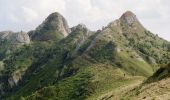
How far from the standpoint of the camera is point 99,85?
177 metres

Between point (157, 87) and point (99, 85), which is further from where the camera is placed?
point (99, 85)

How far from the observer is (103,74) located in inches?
7726

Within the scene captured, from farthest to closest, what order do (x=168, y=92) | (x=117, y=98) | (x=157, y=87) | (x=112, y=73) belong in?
(x=112, y=73), (x=117, y=98), (x=157, y=87), (x=168, y=92)

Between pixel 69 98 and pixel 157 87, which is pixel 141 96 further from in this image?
pixel 69 98

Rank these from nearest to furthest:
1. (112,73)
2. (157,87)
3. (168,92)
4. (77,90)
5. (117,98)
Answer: (168,92) < (157,87) < (117,98) < (77,90) < (112,73)

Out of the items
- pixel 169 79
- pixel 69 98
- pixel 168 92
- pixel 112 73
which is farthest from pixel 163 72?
pixel 112 73

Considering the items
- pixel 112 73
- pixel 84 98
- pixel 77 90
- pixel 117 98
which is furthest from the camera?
pixel 112 73

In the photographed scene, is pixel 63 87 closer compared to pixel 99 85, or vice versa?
pixel 99 85

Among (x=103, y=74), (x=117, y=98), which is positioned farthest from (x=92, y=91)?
(x=117, y=98)

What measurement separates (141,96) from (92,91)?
93987mm

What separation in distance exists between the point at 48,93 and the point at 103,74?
93.7ft

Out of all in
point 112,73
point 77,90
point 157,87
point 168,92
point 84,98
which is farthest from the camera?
point 112,73

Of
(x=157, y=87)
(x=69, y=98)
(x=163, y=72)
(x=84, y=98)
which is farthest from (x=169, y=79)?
(x=69, y=98)

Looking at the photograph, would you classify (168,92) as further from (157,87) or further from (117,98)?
(117,98)
